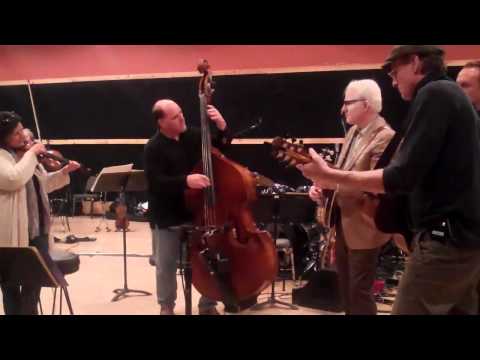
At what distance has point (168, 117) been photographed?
3955 millimetres

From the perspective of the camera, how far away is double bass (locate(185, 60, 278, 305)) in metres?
3.39

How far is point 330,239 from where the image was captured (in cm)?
338

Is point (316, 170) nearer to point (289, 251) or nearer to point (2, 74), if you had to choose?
point (289, 251)

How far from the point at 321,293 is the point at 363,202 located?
1.92m

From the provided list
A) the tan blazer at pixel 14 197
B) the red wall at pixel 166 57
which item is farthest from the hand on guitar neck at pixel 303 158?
the red wall at pixel 166 57

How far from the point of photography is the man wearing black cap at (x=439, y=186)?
2025 mm

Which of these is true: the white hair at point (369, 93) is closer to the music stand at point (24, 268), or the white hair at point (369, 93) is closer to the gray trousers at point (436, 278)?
the gray trousers at point (436, 278)

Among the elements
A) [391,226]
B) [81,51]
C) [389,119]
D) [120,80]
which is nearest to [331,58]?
[389,119]

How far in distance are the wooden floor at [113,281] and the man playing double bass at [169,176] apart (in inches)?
23.0

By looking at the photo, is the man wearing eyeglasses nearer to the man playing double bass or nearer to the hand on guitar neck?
the hand on guitar neck

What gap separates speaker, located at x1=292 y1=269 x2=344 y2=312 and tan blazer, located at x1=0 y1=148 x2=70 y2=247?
2.65 metres

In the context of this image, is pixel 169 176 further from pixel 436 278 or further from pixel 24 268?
pixel 436 278
